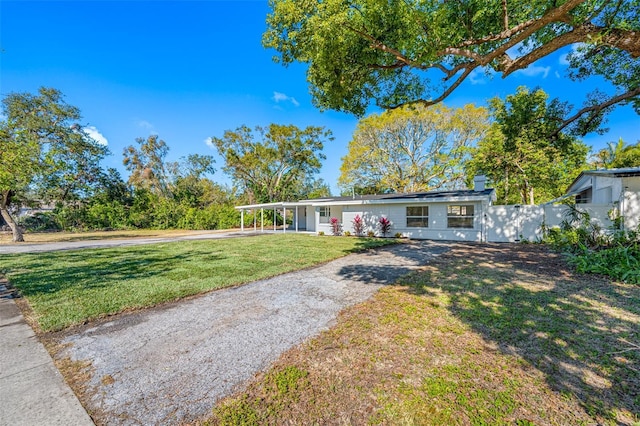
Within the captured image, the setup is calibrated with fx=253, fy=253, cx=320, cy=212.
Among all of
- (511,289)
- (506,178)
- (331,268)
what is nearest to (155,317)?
(331,268)

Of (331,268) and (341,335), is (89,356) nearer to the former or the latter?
(341,335)

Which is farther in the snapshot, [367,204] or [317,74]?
[367,204]

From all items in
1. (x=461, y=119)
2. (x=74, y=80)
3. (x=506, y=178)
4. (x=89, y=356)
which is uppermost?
(x=461, y=119)

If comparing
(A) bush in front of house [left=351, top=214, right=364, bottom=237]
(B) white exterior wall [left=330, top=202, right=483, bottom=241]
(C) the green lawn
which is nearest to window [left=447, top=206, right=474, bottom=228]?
(B) white exterior wall [left=330, top=202, right=483, bottom=241]

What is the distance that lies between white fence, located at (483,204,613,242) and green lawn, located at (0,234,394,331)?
8077mm

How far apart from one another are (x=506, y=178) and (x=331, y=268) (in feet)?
53.3

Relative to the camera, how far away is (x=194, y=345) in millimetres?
2850

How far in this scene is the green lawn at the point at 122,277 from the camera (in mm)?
4008

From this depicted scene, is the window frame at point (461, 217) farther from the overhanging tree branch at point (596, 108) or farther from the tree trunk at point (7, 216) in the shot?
the tree trunk at point (7, 216)

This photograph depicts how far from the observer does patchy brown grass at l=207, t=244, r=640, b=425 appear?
71.4 inches

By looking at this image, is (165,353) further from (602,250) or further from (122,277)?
(602,250)

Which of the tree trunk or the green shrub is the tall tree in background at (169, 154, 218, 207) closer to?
the green shrub

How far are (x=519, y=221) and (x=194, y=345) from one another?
44.1 ft

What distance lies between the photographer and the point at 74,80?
10828 mm
